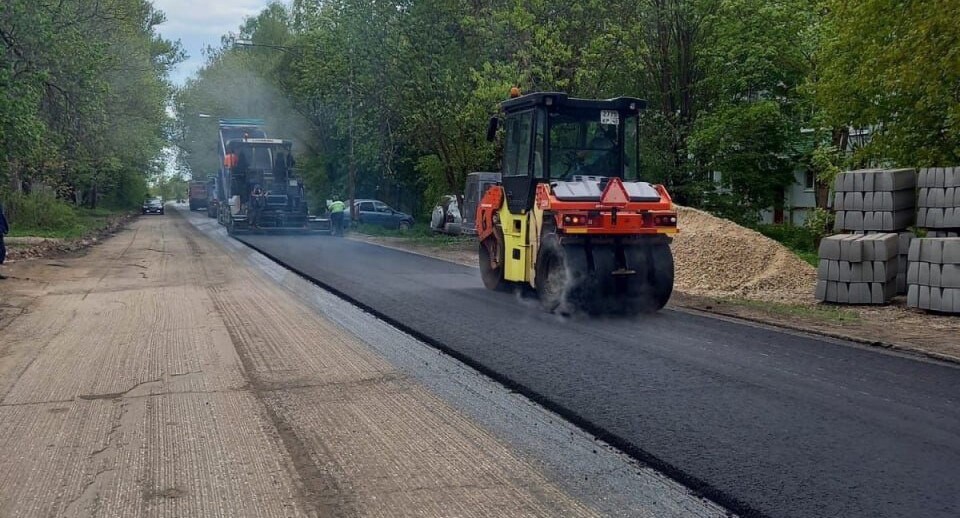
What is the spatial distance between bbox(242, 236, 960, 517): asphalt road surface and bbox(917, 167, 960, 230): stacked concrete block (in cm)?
363

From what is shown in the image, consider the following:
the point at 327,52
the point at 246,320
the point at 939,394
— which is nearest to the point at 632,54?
the point at 327,52

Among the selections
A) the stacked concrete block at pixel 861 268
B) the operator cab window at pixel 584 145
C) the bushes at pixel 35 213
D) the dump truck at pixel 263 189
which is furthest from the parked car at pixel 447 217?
the stacked concrete block at pixel 861 268

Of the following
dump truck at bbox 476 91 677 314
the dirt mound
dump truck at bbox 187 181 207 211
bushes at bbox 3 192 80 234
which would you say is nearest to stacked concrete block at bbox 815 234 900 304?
the dirt mound

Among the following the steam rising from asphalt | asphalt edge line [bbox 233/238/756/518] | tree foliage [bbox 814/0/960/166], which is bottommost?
asphalt edge line [bbox 233/238/756/518]

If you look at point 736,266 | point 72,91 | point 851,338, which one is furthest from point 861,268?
point 72,91

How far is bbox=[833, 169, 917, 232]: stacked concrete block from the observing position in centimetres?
1251

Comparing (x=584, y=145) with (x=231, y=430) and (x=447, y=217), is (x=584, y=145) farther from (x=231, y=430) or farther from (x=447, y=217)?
(x=447, y=217)

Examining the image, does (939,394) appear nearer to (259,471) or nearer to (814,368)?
(814,368)

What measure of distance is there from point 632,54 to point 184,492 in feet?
69.3

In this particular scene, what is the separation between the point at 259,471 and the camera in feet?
16.3

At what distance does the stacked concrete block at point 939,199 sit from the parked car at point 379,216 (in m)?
28.1

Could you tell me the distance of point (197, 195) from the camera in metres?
74.8

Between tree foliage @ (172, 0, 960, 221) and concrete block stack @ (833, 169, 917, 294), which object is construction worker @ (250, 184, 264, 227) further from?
concrete block stack @ (833, 169, 917, 294)

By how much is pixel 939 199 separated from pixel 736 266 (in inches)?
171
